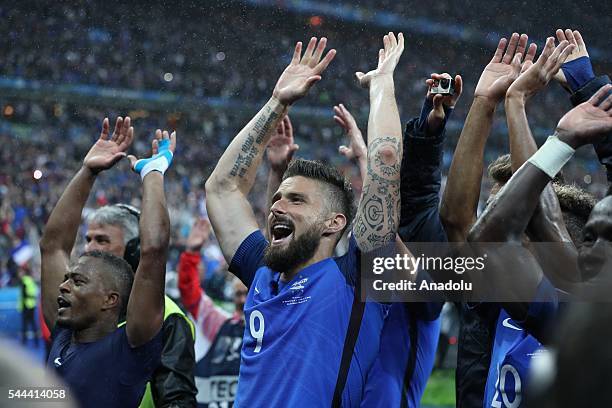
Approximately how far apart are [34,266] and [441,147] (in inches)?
393

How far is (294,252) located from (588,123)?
1.14 m

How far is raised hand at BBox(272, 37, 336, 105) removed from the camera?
3293 mm

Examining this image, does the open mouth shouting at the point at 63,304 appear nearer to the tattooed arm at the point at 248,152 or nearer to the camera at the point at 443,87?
the tattooed arm at the point at 248,152

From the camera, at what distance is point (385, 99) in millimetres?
2900

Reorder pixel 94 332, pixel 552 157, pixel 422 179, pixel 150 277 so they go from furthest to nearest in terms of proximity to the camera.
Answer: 1. pixel 94 332
2. pixel 150 277
3. pixel 422 179
4. pixel 552 157

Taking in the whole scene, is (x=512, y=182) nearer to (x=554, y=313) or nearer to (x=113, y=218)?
(x=554, y=313)

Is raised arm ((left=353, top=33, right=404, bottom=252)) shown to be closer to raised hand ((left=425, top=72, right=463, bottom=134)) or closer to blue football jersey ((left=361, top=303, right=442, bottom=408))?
raised hand ((left=425, top=72, right=463, bottom=134))

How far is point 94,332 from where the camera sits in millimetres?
3451

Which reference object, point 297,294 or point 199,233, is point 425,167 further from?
point 199,233

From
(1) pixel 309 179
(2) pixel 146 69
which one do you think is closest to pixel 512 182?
(1) pixel 309 179

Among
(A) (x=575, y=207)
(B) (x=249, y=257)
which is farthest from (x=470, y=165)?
(B) (x=249, y=257)

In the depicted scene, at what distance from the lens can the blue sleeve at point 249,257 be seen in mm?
3119

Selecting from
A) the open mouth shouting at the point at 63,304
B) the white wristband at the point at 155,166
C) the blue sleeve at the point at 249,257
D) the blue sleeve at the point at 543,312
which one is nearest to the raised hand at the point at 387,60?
the blue sleeve at the point at 249,257

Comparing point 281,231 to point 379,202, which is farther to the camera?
point 281,231
